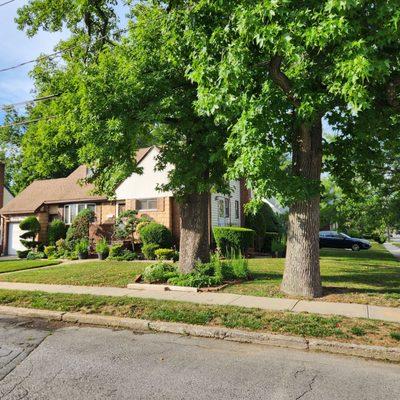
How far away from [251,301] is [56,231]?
21031mm

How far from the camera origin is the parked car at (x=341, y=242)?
3244cm

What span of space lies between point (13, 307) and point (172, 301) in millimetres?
3732

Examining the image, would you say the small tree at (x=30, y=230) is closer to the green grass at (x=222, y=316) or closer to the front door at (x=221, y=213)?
the front door at (x=221, y=213)

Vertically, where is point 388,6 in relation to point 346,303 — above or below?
above

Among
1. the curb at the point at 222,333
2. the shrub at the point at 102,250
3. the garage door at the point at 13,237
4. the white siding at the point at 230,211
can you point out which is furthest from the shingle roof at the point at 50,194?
the curb at the point at 222,333

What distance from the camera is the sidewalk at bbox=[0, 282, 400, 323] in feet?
26.6

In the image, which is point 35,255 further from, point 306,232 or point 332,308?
point 332,308

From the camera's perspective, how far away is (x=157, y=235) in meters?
22.0

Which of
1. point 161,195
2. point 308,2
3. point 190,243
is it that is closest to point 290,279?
point 190,243

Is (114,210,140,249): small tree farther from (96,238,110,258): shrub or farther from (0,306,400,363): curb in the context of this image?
(0,306,400,363): curb

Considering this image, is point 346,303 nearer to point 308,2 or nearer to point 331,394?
point 331,394

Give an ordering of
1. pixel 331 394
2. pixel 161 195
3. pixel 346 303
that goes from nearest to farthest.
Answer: pixel 331 394, pixel 346 303, pixel 161 195

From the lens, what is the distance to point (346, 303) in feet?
29.5

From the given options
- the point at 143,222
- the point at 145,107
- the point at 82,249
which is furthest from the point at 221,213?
the point at 145,107
